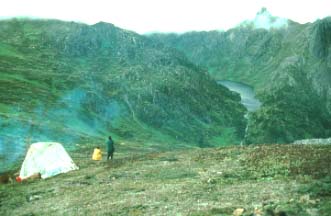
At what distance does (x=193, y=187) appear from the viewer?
39.1 m

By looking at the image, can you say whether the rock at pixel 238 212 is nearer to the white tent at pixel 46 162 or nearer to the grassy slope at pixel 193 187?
the grassy slope at pixel 193 187

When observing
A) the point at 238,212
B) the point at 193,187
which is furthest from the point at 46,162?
the point at 238,212

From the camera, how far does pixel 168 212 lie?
31.3 metres

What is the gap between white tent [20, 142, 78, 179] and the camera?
59844mm

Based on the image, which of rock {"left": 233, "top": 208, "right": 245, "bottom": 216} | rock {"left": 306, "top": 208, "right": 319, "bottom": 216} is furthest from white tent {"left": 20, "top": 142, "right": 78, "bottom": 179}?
rock {"left": 306, "top": 208, "right": 319, "bottom": 216}

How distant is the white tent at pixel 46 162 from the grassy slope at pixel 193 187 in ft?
7.38

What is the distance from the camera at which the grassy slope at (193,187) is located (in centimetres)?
3084

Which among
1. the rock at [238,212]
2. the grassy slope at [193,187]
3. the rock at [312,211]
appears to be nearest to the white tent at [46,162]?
the grassy slope at [193,187]

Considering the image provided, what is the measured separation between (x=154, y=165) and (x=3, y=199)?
15.1 metres

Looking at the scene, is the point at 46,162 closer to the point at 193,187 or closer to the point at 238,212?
the point at 193,187

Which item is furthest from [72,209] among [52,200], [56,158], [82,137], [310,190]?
[82,137]

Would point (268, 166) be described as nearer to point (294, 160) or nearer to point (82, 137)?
point (294, 160)

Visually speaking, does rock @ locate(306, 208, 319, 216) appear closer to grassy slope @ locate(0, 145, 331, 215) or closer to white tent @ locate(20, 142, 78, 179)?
grassy slope @ locate(0, 145, 331, 215)

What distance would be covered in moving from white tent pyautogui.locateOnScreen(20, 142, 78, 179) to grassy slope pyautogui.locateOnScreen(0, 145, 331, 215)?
2250mm
